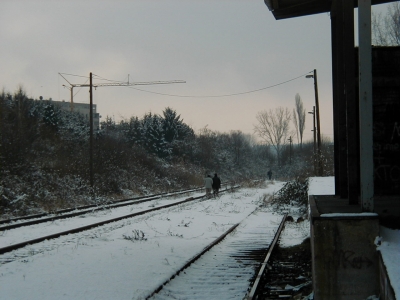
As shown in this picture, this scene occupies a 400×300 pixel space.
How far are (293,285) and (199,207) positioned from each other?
15789mm

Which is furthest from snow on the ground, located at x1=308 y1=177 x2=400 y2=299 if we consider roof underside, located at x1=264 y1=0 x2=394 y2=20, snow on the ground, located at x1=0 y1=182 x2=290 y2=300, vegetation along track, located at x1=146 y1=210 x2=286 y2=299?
roof underside, located at x1=264 y1=0 x2=394 y2=20

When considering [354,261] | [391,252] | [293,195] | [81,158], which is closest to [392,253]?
[391,252]

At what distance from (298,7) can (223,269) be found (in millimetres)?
5603

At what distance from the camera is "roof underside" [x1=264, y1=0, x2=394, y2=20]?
383 inches

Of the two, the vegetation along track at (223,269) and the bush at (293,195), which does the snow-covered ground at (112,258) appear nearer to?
the vegetation along track at (223,269)

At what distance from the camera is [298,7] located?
10.0m

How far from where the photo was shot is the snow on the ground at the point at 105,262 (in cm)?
756

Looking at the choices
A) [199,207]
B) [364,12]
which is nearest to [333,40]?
[364,12]

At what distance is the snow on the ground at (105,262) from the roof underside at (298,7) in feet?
18.4

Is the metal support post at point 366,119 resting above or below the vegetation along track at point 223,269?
above

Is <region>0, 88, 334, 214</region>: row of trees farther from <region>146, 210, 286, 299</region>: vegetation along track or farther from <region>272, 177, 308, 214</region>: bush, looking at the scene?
<region>146, 210, 286, 299</region>: vegetation along track

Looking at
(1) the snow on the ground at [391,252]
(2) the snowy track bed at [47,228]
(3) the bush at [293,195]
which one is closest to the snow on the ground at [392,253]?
(1) the snow on the ground at [391,252]

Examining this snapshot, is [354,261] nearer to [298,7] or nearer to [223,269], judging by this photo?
[223,269]

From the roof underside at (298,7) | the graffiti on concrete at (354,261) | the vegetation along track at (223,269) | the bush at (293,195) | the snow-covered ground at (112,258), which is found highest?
the roof underside at (298,7)
